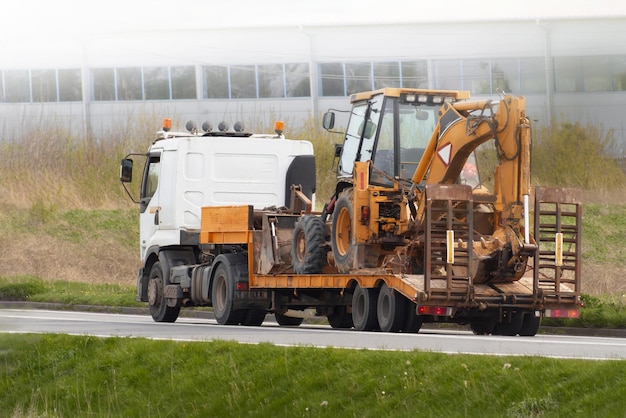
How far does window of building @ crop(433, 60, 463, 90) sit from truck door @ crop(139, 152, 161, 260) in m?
21.4

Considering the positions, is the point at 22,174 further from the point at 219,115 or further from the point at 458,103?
the point at 458,103

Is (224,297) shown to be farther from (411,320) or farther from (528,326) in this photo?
(528,326)

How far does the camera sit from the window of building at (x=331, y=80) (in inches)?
1996

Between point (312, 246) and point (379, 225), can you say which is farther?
point (312, 246)

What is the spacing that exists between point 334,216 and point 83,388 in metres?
6.40

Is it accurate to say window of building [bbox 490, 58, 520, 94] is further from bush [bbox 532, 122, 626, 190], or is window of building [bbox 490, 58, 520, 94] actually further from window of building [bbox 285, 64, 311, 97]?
window of building [bbox 285, 64, 311, 97]

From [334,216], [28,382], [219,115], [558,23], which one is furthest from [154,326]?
[219,115]

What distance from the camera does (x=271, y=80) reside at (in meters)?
51.2

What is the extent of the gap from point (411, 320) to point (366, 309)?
84 cm

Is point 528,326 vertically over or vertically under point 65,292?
over

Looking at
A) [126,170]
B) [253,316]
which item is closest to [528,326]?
[253,316]

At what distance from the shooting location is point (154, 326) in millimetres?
20781

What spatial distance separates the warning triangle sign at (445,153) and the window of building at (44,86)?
2296cm

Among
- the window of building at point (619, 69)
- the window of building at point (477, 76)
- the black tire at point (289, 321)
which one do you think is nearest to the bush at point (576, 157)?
the window of building at point (619, 69)
